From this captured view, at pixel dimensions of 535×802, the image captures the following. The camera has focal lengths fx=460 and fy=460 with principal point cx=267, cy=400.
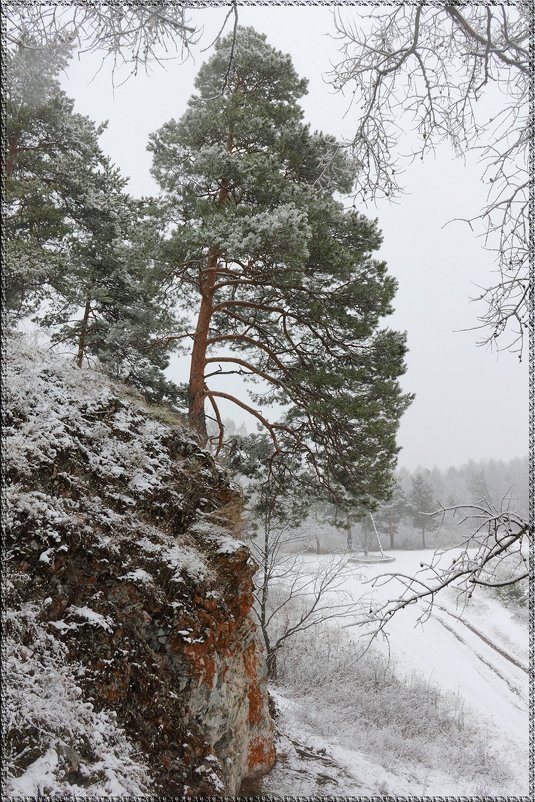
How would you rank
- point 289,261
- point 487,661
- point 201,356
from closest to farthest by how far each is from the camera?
point 289,261
point 201,356
point 487,661

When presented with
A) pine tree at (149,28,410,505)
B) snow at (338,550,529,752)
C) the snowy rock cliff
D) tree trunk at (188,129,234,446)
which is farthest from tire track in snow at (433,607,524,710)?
the snowy rock cliff

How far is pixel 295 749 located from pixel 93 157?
40.6 ft

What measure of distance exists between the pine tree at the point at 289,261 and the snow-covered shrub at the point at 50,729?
3579mm

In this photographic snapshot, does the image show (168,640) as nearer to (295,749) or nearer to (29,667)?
(29,667)

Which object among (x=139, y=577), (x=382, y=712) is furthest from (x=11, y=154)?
(x=382, y=712)

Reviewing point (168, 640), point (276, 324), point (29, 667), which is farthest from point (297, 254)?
point (29, 667)

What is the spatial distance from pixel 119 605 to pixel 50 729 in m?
1.13

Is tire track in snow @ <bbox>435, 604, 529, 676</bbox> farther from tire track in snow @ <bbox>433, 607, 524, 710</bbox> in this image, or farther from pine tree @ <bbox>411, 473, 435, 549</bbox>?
pine tree @ <bbox>411, 473, 435, 549</bbox>

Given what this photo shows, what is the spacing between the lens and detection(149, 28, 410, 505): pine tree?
276 inches

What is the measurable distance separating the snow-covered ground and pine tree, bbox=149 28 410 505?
2.40 meters

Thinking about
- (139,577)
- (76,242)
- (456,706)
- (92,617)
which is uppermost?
(76,242)

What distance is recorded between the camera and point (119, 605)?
4145 mm

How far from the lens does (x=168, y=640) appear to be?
4305 millimetres

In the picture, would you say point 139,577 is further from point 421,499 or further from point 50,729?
point 421,499
